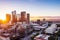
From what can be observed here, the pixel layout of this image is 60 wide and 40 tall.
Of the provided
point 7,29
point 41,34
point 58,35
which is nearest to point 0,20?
point 7,29

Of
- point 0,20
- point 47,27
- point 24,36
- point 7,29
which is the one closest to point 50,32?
point 47,27

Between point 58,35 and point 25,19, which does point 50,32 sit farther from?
point 25,19

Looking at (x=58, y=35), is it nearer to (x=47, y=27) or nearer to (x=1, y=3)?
(x=47, y=27)

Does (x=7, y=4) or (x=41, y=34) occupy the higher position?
(x=7, y=4)

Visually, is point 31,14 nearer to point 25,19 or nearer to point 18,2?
point 25,19

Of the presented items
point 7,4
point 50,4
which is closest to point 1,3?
point 7,4

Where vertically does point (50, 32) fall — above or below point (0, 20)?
below

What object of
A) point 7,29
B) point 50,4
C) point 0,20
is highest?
point 50,4

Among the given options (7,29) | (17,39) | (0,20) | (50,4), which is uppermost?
(50,4)
